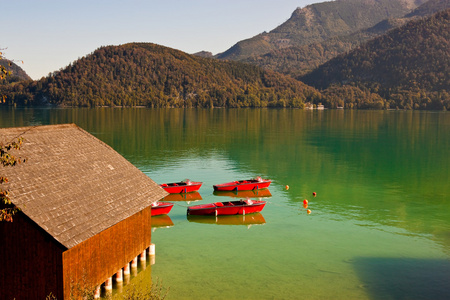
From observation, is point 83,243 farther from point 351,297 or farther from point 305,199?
point 305,199

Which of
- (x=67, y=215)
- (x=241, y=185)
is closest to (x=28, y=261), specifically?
(x=67, y=215)

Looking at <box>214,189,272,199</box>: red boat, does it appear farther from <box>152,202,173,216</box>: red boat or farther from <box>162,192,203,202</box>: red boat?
<box>152,202,173,216</box>: red boat

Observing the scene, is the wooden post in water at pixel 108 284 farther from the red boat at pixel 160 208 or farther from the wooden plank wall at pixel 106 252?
the red boat at pixel 160 208

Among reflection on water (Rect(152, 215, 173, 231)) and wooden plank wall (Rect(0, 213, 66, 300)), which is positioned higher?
wooden plank wall (Rect(0, 213, 66, 300))

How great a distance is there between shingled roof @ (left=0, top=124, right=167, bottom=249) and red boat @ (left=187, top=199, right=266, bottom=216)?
12.1 m

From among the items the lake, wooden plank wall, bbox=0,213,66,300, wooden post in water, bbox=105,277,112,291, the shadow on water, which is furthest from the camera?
the lake

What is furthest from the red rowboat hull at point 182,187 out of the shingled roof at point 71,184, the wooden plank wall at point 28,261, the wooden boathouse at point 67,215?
the wooden plank wall at point 28,261

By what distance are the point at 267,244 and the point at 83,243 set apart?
16.2 m

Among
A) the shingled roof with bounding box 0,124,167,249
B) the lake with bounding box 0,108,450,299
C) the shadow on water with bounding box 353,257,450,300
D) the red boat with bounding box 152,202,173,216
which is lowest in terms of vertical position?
the shadow on water with bounding box 353,257,450,300

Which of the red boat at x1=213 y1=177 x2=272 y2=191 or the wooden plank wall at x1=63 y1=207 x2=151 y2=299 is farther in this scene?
the red boat at x1=213 y1=177 x2=272 y2=191

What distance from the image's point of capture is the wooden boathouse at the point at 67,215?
17438 millimetres

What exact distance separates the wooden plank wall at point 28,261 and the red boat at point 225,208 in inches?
811

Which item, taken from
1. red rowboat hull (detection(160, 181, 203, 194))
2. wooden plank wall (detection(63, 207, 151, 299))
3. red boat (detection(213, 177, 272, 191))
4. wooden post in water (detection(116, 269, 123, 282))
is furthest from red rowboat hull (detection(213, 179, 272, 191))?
wooden post in water (detection(116, 269, 123, 282))

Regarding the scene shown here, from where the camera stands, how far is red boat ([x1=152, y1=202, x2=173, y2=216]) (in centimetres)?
3661
